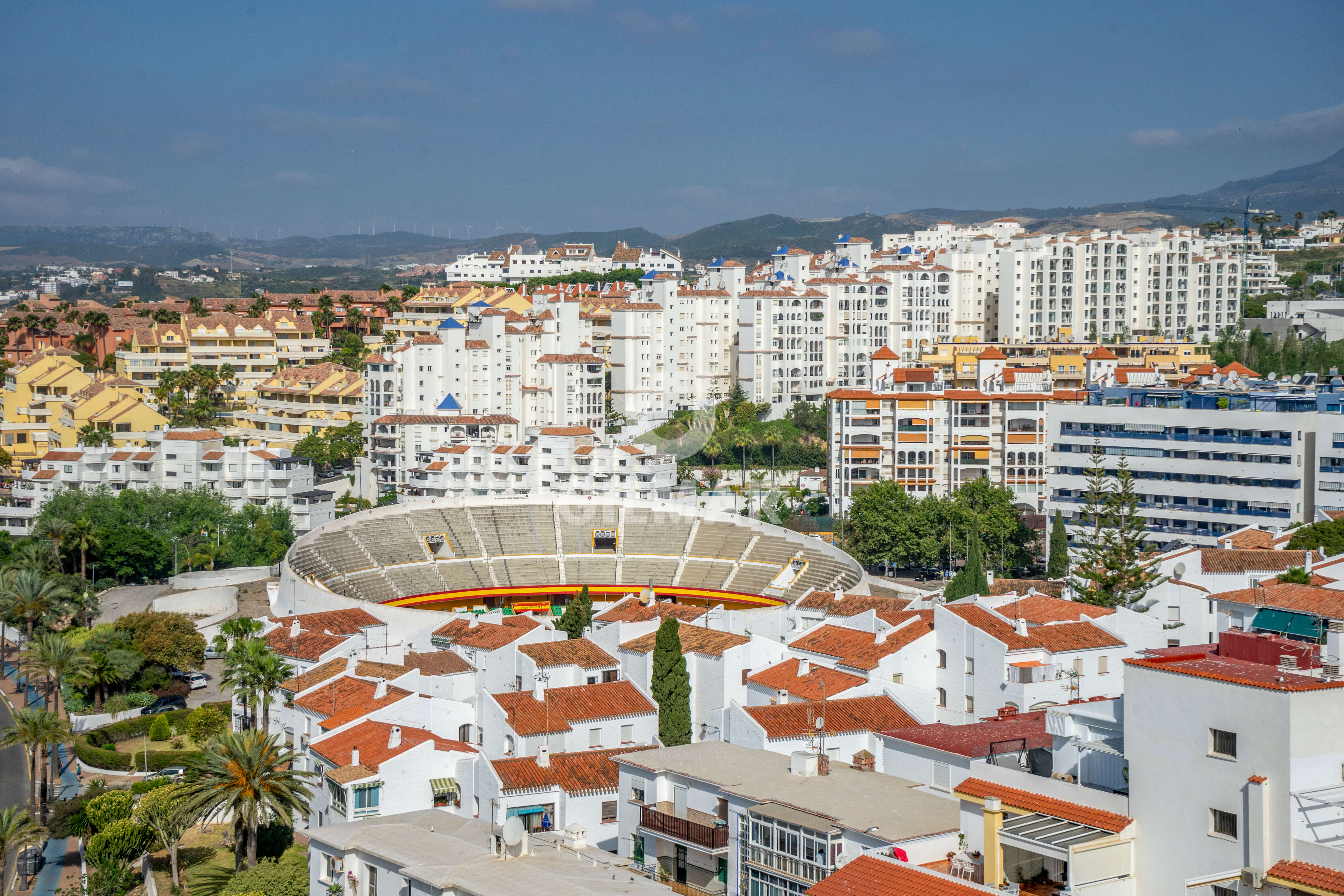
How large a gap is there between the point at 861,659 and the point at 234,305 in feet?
351

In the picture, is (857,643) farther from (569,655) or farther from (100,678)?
(100,678)

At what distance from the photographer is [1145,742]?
19.6 metres

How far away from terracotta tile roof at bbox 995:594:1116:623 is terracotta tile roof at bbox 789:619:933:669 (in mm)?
2532

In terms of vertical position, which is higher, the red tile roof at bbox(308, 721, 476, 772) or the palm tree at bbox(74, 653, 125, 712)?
the red tile roof at bbox(308, 721, 476, 772)

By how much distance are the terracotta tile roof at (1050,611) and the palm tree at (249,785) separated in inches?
746

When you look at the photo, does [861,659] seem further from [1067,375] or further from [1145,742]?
[1067,375]

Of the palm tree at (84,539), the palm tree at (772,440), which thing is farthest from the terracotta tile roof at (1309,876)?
the palm tree at (772,440)

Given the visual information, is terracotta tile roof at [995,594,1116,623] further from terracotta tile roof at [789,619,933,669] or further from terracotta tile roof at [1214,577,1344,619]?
terracotta tile roof at [1214,577,1344,619]

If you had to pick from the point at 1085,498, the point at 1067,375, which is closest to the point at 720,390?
the point at 1067,375

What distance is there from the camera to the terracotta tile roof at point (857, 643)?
38.9 metres

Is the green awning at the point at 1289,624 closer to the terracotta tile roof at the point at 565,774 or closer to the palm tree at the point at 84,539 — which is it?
the terracotta tile roof at the point at 565,774

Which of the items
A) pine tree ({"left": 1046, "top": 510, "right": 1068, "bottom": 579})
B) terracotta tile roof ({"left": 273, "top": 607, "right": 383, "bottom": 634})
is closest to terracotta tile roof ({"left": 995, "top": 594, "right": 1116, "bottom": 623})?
pine tree ({"left": 1046, "top": 510, "right": 1068, "bottom": 579})

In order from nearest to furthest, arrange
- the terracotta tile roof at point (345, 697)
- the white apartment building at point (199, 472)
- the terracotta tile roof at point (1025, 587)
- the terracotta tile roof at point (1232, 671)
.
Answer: the terracotta tile roof at point (1232, 671) < the terracotta tile roof at point (345, 697) < the terracotta tile roof at point (1025, 587) < the white apartment building at point (199, 472)

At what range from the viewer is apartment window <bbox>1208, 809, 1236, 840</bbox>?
18734 mm
